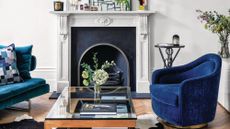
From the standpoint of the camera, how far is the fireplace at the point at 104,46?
16.7 feet

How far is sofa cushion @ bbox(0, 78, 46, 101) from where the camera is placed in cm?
348

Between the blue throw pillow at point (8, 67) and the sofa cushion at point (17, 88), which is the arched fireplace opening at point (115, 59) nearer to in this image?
the sofa cushion at point (17, 88)

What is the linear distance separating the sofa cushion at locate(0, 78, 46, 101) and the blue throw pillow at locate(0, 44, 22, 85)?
13 cm

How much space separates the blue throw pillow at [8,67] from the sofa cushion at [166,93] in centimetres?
175

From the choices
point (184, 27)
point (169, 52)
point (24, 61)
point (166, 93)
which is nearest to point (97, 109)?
point (166, 93)

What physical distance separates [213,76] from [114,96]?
1.09 meters

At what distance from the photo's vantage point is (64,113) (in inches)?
111

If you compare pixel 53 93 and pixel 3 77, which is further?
pixel 53 93

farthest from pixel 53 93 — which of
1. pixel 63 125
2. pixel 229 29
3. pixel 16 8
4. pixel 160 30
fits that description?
pixel 229 29

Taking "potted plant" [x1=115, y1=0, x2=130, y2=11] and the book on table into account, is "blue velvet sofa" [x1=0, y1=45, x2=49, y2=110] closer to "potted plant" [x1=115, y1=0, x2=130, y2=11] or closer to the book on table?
the book on table

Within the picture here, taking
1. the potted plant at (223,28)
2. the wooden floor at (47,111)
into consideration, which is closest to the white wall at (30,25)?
the wooden floor at (47,111)

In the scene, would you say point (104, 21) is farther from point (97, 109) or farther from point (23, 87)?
point (97, 109)

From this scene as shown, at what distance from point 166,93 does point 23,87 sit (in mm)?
1704

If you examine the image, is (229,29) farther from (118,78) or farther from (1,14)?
(1,14)
